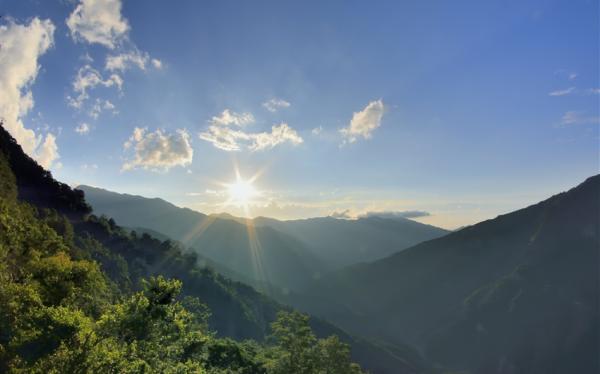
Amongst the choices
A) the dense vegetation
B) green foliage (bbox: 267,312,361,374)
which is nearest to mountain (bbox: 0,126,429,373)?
the dense vegetation

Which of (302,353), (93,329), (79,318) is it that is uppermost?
(79,318)

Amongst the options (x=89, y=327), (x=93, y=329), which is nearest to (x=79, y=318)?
(x=89, y=327)

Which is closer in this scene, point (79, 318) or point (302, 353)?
point (79, 318)

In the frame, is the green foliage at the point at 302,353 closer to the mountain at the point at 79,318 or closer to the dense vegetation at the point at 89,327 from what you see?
the dense vegetation at the point at 89,327

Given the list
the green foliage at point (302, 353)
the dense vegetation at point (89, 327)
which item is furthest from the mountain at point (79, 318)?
the green foliage at point (302, 353)

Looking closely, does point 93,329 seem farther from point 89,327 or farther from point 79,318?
point 79,318

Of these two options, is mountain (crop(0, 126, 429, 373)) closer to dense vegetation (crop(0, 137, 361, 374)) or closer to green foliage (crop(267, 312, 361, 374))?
dense vegetation (crop(0, 137, 361, 374))

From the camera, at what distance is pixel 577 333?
19462 cm

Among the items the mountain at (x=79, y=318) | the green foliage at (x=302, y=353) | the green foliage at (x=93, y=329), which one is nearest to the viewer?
the green foliage at (x=93, y=329)

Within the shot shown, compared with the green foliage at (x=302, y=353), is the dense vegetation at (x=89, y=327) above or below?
above

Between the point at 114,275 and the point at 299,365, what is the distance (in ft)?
225

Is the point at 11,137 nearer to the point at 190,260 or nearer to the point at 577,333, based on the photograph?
the point at 190,260

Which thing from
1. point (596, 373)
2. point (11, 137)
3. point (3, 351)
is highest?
point (11, 137)

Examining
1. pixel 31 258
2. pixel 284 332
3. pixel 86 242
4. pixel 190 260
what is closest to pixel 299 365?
pixel 284 332
